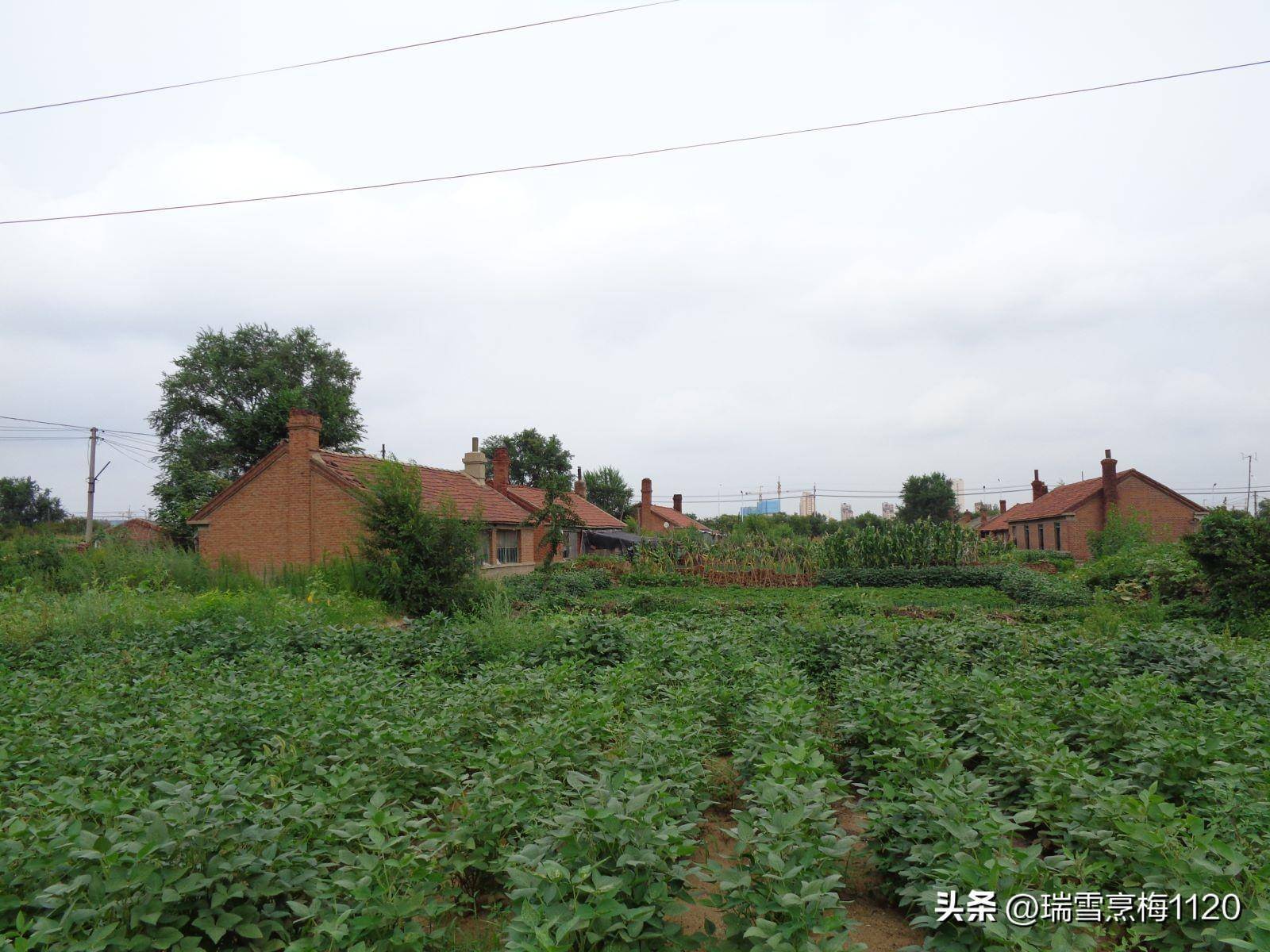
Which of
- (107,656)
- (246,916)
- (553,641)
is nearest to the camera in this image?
(246,916)

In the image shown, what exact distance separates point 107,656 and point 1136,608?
17.8 m

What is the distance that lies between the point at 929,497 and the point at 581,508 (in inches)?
1450

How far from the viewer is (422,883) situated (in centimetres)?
303

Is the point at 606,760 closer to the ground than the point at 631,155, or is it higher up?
closer to the ground

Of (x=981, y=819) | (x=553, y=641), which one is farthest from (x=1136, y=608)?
(x=981, y=819)

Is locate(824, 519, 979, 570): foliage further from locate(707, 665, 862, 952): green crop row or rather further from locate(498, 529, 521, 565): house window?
locate(707, 665, 862, 952): green crop row

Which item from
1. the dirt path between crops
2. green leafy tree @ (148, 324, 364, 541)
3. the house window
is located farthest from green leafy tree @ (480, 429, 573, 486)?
the dirt path between crops

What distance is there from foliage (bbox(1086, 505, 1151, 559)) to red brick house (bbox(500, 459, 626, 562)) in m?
22.3

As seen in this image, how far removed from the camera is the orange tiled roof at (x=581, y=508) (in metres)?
39.7

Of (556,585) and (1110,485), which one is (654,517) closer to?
(1110,485)

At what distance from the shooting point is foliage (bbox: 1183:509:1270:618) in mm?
12812

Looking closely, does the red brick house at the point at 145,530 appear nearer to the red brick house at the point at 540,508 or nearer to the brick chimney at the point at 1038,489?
the red brick house at the point at 540,508

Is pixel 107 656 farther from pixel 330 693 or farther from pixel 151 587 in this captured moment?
pixel 151 587

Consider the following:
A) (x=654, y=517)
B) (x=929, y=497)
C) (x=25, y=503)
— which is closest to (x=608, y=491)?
(x=654, y=517)
